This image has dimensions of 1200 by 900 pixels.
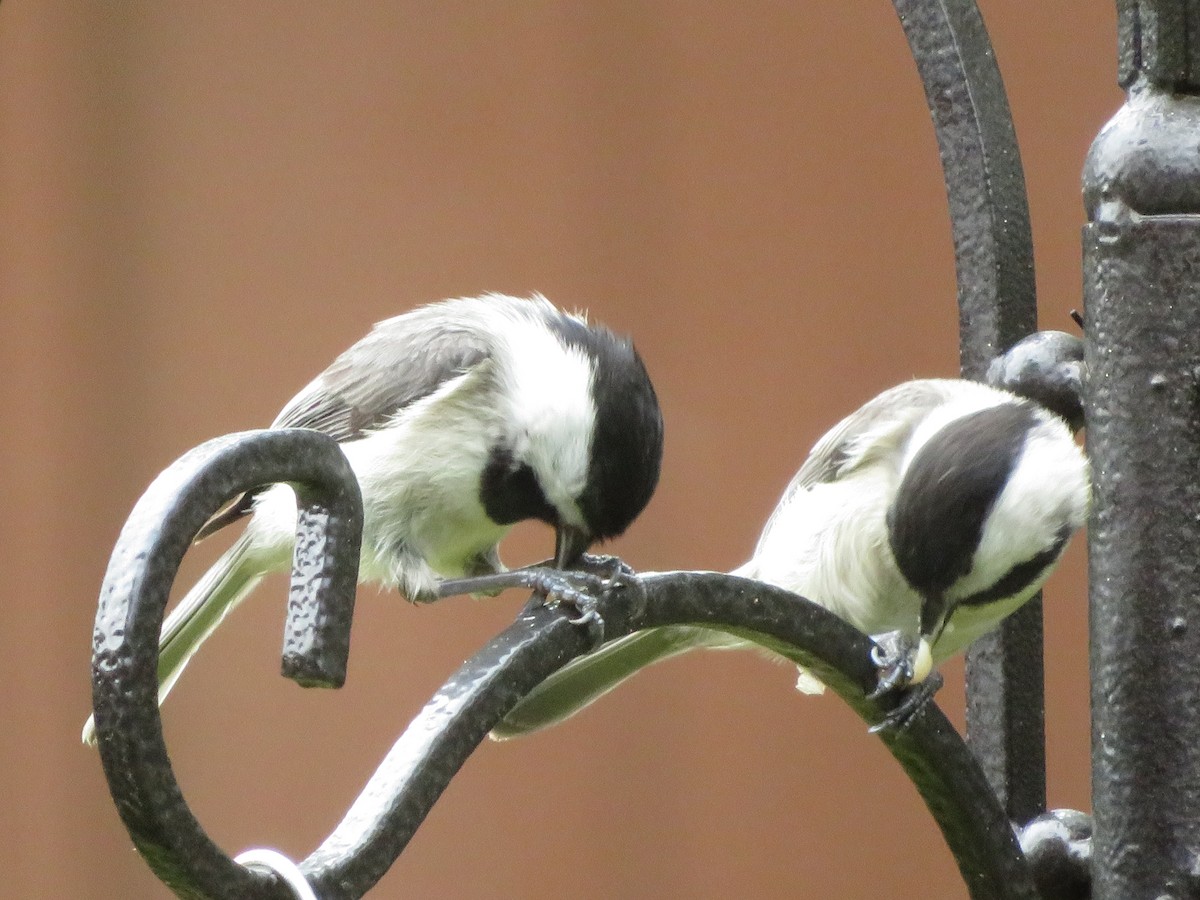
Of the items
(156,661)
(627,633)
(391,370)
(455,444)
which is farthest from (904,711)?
(391,370)

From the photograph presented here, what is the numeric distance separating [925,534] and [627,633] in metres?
0.62

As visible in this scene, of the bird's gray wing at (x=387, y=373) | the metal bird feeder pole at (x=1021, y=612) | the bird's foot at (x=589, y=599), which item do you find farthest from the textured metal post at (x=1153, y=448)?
the bird's gray wing at (x=387, y=373)

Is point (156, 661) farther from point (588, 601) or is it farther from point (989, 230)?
point (989, 230)

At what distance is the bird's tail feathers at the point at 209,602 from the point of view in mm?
1460

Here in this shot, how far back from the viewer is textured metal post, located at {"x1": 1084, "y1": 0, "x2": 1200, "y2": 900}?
2.69 ft

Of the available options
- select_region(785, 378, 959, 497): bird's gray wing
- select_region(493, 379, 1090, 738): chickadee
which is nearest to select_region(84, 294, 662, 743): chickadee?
select_region(493, 379, 1090, 738): chickadee

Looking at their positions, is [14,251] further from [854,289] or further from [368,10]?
[854,289]

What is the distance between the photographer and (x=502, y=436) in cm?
135

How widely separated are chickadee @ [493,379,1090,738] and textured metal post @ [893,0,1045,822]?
64mm

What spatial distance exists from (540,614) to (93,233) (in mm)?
1441

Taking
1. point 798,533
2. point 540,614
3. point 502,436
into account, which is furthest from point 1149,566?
point 798,533

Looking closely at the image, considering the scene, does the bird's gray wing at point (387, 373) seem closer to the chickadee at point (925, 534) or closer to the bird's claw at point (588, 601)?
the chickadee at point (925, 534)

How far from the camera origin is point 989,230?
0.97 m

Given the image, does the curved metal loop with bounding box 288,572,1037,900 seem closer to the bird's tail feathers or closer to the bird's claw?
the bird's claw
